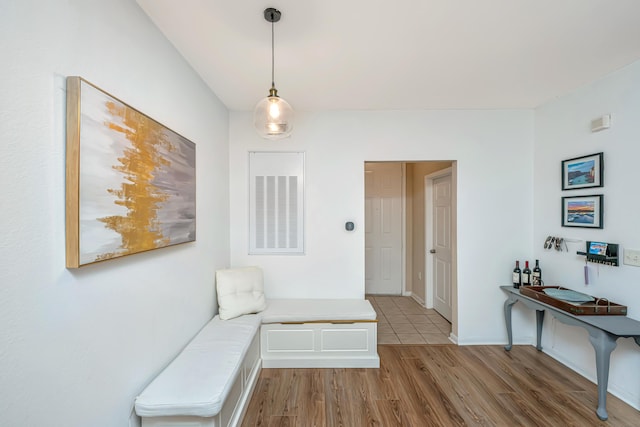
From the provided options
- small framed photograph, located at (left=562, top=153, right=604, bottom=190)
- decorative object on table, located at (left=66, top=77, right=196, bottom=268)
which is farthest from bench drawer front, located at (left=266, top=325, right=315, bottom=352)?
small framed photograph, located at (left=562, top=153, right=604, bottom=190)

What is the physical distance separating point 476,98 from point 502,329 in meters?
2.50

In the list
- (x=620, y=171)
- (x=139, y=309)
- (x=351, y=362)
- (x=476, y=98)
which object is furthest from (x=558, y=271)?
(x=139, y=309)

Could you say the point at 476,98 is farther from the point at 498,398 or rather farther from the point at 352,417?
the point at 352,417

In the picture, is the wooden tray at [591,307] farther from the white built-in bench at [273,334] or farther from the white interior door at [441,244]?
the white built-in bench at [273,334]

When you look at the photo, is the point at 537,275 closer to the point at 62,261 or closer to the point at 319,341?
the point at 319,341

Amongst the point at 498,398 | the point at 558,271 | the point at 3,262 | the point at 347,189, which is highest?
the point at 347,189

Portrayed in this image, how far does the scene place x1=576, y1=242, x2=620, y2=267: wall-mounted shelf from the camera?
2156mm

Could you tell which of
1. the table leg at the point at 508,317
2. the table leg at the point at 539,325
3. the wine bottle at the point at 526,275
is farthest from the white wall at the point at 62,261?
the table leg at the point at 539,325

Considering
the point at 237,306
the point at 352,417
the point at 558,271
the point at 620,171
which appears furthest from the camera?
the point at 558,271

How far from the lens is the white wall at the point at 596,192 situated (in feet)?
6.81

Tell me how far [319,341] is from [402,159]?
2.10 metres

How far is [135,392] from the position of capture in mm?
1438

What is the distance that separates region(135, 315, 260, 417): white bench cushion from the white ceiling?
2092 mm

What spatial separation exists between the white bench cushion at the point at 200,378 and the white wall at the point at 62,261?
11cm
